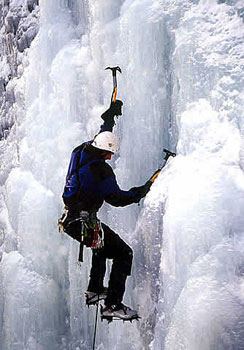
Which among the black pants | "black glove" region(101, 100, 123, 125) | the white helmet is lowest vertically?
the black pants

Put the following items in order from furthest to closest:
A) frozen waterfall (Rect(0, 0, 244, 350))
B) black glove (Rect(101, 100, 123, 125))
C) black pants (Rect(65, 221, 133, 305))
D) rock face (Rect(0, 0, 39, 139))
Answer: rock face (Rect(0, 0, 39, 139)) → black glove (Rect(101, 100, 123, 125)) → black pants (Rect(65, 221, 133, 305)) → frozen waterfall (Rect(0, 0, 244, 350))

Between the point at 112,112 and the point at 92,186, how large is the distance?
35.0 inches

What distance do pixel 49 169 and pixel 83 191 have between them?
2.15m

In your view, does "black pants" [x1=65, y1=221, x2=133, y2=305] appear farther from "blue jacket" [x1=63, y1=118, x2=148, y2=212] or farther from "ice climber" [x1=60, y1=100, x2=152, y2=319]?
"blue jacket" [x1=63, y1=118, x2=148, y2=212]

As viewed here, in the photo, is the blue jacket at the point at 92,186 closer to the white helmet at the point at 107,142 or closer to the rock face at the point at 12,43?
the white helmet at the point at 107,142

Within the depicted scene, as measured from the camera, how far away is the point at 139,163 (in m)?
4.57

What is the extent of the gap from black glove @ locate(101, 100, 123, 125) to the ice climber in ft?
1.60

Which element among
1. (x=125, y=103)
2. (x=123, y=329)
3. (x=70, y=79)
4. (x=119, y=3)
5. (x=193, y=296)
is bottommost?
(x=123, y=329)

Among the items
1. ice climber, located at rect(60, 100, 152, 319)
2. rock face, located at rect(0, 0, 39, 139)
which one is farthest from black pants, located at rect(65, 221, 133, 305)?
rock face, located at rect(0, 0, 39, 139)

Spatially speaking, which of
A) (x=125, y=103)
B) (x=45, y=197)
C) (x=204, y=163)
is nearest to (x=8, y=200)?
(x=45, y=197)

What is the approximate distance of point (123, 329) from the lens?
15.4ft

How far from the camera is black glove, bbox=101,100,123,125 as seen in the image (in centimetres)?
413

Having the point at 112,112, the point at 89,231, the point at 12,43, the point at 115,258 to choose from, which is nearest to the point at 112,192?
the point at 89,231

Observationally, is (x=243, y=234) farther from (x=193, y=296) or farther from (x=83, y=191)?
(x=83, y=191)
